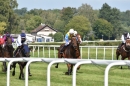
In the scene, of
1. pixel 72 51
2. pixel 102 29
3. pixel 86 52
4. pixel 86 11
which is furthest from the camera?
pixel 86 11

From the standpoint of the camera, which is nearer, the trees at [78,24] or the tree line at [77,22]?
the tree line at [77,22]

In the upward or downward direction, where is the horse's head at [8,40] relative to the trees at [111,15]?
downward

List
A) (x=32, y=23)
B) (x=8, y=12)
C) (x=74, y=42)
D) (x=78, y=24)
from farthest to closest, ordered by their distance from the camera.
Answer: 1. (x=32, y=23)
2. (x=78, y=24)
3. (x=8, y=12)
4. (x=74, y=42)

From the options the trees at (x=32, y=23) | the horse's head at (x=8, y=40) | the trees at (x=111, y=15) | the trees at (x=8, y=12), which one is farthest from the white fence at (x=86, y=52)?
the trees at (x=111, y=15)

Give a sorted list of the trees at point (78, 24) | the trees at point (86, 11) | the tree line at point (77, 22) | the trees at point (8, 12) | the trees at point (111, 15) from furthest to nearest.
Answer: the trees at point (86, 11) → the trees at point (111, 15) → the trees at point (78, 24) → the tree line at point (77, 22) → the trees at point (8, 12)

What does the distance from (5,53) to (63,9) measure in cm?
11398

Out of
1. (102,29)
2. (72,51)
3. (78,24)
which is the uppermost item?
(78,24)

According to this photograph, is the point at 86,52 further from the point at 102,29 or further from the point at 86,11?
the point at 86,11

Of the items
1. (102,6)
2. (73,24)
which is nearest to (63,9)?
(102,6)

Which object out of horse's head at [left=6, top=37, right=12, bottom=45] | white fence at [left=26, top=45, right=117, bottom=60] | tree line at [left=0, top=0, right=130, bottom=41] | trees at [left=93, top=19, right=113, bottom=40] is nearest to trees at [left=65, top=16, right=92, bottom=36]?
tree line at [left=0, top=0, right=130, bottom=41]

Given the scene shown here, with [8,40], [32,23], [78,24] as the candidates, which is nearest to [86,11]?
[32,23]

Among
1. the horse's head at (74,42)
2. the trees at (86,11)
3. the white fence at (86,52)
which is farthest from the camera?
the trees at (86,11)

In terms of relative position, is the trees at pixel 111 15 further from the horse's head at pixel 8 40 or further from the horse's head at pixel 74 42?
the horse's head at pixel 74 42

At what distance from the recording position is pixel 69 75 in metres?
14.6
